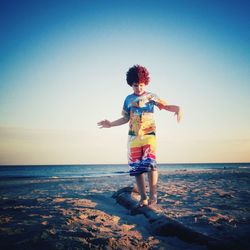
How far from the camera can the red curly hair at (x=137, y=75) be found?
11.6 ft

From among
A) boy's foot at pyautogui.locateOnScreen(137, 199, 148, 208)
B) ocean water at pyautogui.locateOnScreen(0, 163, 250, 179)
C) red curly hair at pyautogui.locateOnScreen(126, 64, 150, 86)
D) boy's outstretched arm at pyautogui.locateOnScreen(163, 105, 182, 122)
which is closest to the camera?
boy's foot at pyautogui.locateOnScreen(137, 199, 148, 208)

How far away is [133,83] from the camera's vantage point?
11.8 ft

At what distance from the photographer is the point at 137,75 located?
353cm

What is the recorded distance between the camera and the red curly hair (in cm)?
354

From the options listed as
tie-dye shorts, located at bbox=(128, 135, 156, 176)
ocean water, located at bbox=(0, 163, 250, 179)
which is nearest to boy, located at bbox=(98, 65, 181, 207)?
tie-dye shorts, located at bbox=(128, 135, 156, 176)

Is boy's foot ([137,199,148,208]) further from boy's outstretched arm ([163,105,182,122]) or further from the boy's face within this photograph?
the boy's face

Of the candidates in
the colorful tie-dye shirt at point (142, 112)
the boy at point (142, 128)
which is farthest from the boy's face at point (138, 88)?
the colorful tie-dye shirt at point (142, 112)

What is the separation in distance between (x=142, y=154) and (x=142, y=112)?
0.71 m

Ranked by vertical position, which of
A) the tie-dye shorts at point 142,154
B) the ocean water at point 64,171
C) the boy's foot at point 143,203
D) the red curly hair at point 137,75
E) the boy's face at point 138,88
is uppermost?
the red curly hair at point 137,75

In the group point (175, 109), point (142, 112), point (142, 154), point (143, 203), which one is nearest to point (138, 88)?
point (142, 112)

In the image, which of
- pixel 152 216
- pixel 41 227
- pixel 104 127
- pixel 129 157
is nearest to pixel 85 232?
pixel 41 227

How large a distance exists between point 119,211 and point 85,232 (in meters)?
1.46

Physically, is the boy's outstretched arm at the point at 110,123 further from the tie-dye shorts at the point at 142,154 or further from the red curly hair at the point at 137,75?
the red curly hair at the point at 137,75

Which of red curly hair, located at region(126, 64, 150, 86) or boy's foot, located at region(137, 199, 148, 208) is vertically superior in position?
red curly hair, located at region(126, 64, 150, 86)
